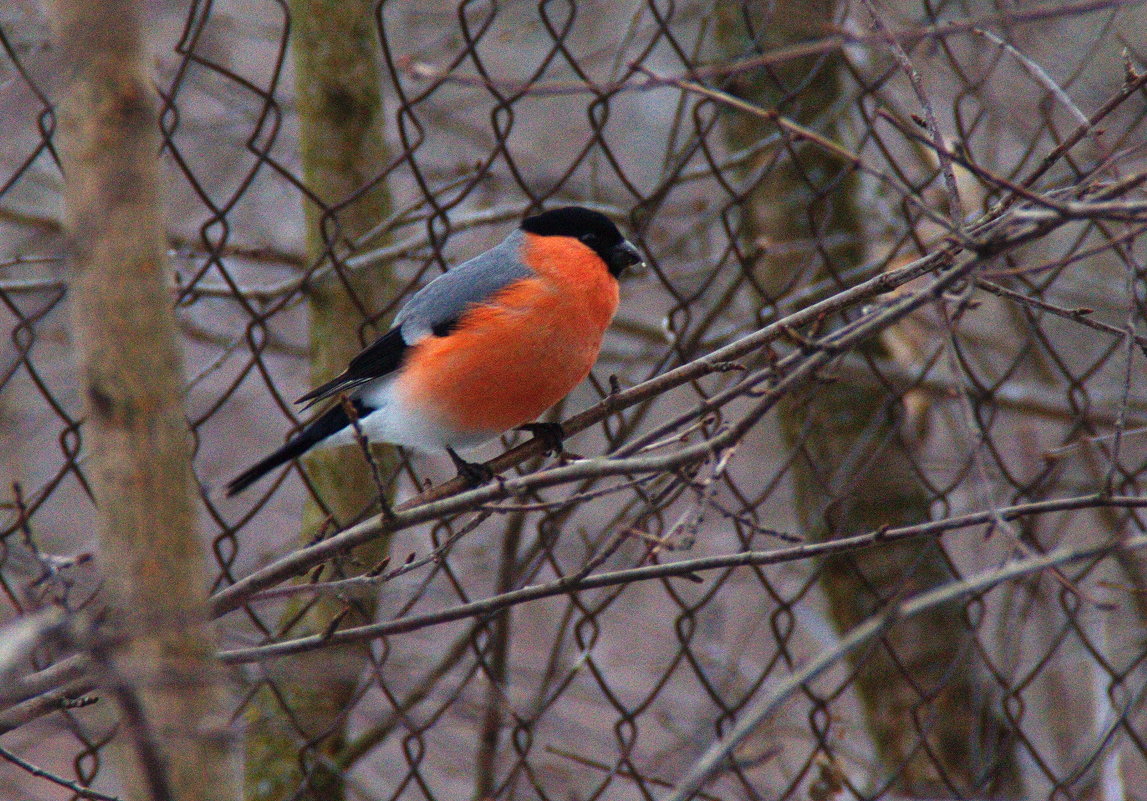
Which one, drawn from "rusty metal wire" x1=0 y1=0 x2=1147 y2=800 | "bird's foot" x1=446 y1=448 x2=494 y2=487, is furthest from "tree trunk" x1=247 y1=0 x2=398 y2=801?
"bird's foot" x1=446 y1=448 x2=494 y2=487

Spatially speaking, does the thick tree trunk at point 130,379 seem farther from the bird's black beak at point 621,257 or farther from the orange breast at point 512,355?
the bird's black beak at point 621,257

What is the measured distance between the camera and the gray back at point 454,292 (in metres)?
2.18

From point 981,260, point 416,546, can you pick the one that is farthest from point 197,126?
point 981,260

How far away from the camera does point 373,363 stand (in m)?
2.14

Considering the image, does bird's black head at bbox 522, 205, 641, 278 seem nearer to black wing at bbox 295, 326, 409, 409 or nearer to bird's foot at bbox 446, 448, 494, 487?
black wing at bbox 295, 326, 409, 409

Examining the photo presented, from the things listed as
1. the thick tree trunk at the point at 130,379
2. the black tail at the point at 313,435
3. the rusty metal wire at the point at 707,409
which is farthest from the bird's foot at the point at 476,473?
the thick tree trunk at the point at 130,379

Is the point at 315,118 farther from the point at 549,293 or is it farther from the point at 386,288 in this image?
the point at 549,293

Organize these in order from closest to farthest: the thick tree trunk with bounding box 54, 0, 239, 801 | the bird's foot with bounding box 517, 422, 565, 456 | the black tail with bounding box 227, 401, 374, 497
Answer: the thick tree trunk with bounding box 54, 0, 239, 801, the bird's foot with bounding box 517, 422, 565, 456, the black tail with bounding box 227, 401, 374, 497

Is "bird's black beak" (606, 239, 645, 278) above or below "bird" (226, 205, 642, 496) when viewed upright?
above

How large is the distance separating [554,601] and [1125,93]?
3.63m

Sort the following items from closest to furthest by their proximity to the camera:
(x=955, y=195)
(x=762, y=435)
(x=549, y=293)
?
(x=955, y=195)
(x=549, y=293)
(x=762, y=435)

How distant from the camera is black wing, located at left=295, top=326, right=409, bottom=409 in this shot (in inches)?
82.9

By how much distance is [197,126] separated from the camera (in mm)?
2979

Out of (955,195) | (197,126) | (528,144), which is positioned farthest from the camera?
(528,144)
